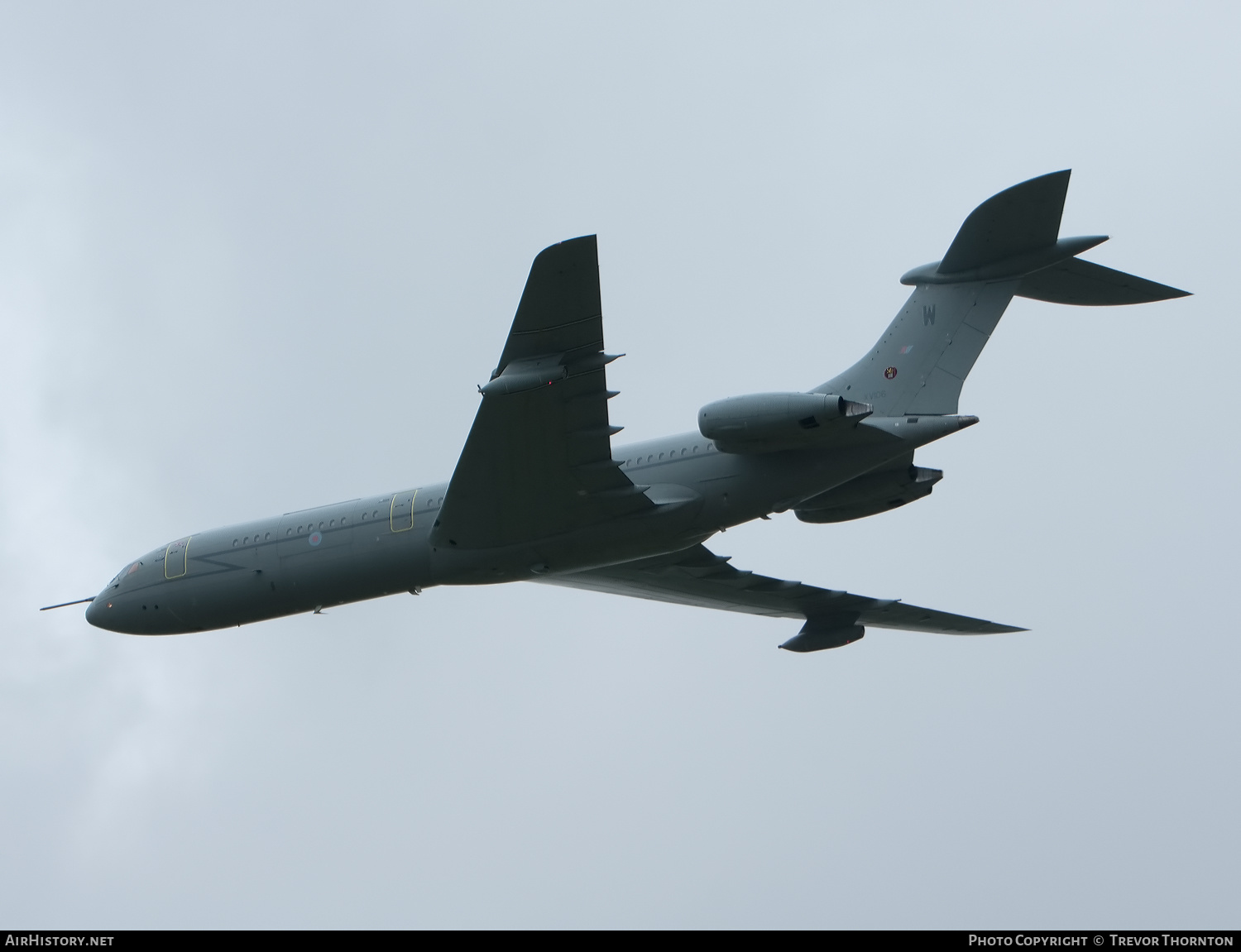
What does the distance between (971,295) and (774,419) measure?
5325mm

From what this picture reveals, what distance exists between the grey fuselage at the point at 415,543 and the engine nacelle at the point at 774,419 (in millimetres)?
997

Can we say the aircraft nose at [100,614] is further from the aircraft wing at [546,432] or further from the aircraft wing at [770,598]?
the aircraft wing at [770,598]

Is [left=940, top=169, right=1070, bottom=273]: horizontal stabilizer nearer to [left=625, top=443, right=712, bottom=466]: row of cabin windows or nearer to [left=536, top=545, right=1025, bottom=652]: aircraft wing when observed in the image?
[left=625, top=443, right=712, bottom=466]: row of cabin windows

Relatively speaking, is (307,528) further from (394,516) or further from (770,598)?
(770,598)

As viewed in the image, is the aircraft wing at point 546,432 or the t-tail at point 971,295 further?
the t-tail at point 971,295

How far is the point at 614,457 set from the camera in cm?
3116

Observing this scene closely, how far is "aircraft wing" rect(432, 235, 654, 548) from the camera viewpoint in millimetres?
26016

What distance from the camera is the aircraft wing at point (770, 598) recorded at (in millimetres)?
36062

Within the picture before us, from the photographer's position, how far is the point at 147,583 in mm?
34625

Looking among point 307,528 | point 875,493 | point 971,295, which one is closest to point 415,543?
point 307,528

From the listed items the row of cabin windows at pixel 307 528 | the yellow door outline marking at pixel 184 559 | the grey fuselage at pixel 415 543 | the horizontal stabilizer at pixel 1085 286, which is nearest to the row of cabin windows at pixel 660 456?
the grey fuselage at pixel 415 543

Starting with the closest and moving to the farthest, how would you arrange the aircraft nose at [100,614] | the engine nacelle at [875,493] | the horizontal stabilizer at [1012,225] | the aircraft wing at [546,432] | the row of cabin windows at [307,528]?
the aircraft wing at [546,432] < the horizontal stabilizer at [1012,225] < the engine nacelle at [875,493] < the row of cabin windows at [307,528] < the aircraft nose at [100,614]
